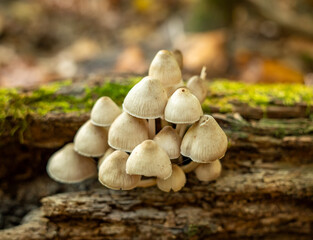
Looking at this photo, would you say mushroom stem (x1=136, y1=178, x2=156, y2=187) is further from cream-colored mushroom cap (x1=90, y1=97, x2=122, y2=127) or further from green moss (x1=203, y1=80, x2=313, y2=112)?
green moss (x1=203, y1=80, x2=313, y2=112)

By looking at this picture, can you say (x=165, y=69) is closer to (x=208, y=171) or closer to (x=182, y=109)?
(x=182, y=109)

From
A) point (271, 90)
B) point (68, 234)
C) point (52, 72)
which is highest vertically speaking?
point (52, 72)

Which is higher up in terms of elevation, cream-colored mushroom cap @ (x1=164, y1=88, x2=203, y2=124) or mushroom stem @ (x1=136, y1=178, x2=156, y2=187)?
cream-colored mushroom cap @ (x1=164, y1=88, x2=203, y2=124)

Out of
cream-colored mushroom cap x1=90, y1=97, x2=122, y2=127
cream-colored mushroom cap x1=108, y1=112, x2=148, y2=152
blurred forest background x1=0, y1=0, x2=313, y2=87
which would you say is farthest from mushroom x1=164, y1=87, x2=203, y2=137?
blurred forest background x1=0, y1=0, x2=313, y2=87

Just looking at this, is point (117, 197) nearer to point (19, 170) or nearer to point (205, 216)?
point (205, 216)

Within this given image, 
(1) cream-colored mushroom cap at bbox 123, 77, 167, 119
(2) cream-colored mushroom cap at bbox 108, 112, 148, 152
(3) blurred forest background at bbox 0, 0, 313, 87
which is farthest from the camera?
(3) blurred forest background at bbox 0, 0, 313, 87

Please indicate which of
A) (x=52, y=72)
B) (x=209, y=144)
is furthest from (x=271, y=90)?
(x=52, y=72)
